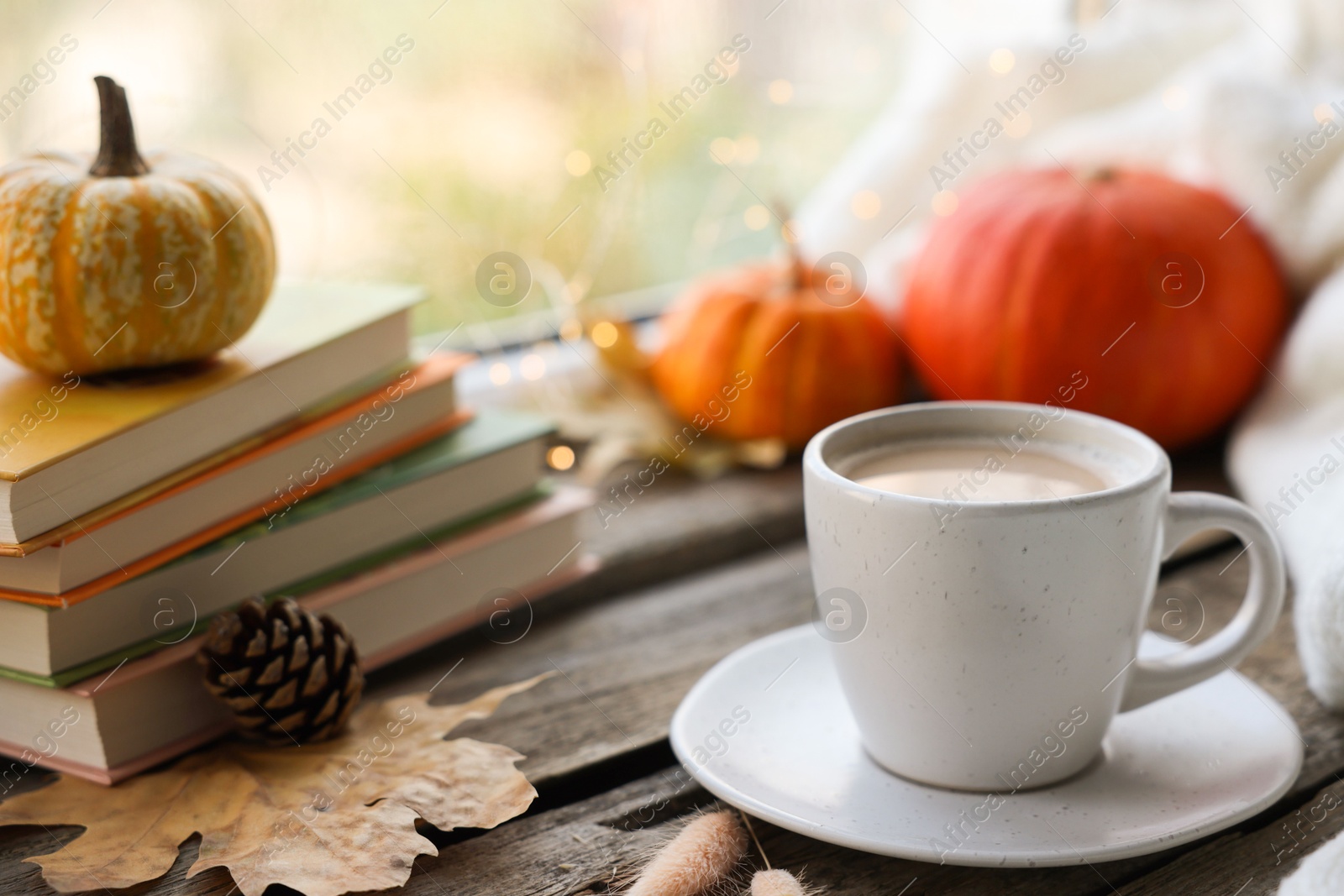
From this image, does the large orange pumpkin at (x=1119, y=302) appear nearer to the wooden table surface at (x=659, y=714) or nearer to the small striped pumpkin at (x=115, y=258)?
the wooden table surface at (x=659, y=714)

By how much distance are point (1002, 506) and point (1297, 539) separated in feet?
1.29

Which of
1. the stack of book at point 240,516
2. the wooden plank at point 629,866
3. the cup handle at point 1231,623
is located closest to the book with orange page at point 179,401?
the stack of book at point 240,516

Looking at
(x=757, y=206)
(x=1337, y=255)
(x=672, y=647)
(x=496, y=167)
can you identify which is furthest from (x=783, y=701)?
(x=496, y=167)

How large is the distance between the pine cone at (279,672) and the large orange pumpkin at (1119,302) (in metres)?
0.68

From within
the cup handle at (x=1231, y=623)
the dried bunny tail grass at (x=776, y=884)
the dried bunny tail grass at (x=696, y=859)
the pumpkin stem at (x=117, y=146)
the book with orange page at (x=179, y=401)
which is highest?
the pumpkin stem at (x=117, y=146)

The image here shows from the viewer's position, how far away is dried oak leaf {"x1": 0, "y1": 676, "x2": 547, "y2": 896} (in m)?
0.57

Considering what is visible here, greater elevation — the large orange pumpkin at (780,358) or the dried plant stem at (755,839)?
the large orange pumpkin at (780,358)

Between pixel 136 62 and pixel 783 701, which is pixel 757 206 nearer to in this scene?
pixel 136 62

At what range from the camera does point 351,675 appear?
694 mm

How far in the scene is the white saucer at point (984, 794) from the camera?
0.55m

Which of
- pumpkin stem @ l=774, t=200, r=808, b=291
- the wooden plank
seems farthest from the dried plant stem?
pumpkin stem @ l=774, t=200, r=808, b=291

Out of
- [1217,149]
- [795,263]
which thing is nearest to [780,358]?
[795,263]

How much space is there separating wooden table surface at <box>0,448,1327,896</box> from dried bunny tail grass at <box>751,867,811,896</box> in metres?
0.02

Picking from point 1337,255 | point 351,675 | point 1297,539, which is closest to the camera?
point 351,675
